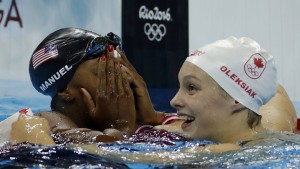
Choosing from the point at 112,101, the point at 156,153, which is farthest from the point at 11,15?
the point at 156,153

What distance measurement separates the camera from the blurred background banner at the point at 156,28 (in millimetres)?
5406

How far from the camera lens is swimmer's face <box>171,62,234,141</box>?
2.66 m

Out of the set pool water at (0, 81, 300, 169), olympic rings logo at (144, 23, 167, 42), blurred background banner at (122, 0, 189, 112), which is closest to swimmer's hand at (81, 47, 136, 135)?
pool water at (0, 81, 300, 169)

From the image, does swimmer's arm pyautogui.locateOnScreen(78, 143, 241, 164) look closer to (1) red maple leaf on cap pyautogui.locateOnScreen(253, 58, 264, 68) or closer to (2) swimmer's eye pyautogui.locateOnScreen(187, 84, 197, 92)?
(2) swimmer's eye pyautogui.locateOnScreen(187, 84, 197, 92)

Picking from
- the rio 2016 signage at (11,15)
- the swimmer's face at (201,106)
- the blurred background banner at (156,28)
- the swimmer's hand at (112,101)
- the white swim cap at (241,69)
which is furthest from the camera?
the blurred background banner at (156,28)

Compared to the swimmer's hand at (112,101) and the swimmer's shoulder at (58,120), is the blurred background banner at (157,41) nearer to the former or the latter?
the swimmer's hand at (112,101)

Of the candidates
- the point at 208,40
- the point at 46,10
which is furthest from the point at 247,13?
the point at 46,10

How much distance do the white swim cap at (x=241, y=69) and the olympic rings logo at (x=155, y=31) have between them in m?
3.50

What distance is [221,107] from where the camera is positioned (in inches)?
106

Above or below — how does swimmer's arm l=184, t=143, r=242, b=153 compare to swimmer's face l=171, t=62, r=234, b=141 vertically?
below

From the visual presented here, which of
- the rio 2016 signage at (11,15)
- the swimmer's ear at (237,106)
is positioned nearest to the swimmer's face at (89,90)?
the swimmer's ear at (237,106)

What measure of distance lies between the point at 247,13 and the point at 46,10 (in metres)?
2.76

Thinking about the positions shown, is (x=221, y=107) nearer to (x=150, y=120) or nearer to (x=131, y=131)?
(x=131, y=131)

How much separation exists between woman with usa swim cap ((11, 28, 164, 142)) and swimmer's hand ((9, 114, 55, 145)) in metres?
0.42
